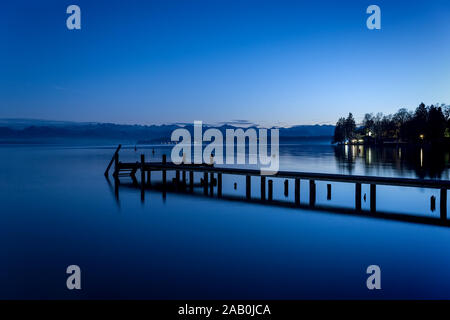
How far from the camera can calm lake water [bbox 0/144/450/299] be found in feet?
33.3

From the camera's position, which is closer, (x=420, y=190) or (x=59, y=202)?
(x=59, y=202)

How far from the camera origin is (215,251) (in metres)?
13.8

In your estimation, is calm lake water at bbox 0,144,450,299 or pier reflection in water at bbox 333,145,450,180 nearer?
calm lake water at bbox 0,144,450,299

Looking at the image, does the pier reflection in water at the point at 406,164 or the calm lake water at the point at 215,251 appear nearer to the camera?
the calm lake water at the point at 215,251

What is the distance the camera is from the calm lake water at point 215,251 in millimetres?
10164

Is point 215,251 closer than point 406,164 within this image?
Yes

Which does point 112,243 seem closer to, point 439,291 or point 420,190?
point 439,291

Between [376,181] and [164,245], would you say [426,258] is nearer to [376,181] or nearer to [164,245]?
[376,181]

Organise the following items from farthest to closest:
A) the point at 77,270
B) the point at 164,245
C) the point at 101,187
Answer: the point at 101,187
the point at 164,245
the point at 77,270

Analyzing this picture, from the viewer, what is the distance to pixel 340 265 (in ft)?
39.3

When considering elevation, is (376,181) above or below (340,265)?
above

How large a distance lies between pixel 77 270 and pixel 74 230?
20.6 feet
